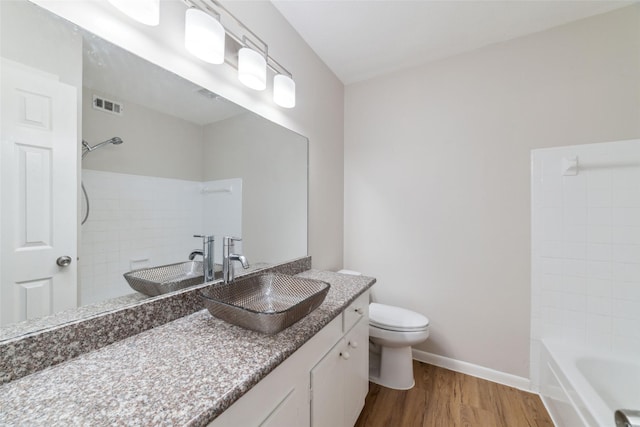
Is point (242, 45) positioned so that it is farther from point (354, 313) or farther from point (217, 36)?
point (354, 313)

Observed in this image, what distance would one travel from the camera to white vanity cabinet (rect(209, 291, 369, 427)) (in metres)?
0.67

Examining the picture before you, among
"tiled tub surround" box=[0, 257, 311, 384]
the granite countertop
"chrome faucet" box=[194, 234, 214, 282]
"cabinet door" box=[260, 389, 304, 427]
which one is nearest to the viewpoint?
the granite countertop

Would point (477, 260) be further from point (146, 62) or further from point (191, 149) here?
point (146, 62)

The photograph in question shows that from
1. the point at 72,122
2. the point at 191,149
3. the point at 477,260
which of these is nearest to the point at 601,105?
the point at 477,260

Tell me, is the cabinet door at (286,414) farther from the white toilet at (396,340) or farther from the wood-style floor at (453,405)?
the white toilet at (396,340)

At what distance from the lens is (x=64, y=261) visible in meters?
0.73

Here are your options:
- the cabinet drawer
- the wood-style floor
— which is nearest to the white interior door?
the cabinet drawer

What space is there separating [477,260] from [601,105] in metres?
1.20

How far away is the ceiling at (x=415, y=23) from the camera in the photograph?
4.89 ft

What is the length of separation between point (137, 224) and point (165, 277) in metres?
0.23

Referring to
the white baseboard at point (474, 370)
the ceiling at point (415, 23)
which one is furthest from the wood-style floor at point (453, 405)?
the ceiling at point (415, 23)

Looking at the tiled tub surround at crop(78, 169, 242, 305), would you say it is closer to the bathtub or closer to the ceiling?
the ceiling

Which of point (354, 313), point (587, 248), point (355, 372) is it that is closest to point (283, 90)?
point (354, 313)

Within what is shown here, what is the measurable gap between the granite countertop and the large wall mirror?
0.16 meters
